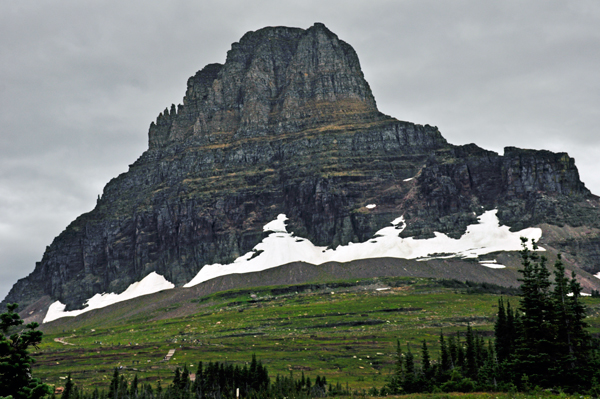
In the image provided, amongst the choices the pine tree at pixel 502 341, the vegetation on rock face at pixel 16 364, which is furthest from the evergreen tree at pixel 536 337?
the vegetation on rock face at pixel 16 364

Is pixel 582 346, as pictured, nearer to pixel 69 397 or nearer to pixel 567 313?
pixel 567 313

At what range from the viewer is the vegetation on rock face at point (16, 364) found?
26.6 metres

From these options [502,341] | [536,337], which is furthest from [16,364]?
[502,341]

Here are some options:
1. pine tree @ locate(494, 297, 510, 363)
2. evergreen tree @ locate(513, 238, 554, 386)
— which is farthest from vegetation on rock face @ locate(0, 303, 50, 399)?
pine tree @ locate(494, 297, 510, 363)

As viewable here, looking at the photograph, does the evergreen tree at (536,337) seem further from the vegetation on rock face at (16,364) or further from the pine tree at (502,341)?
the vegetation on rock face at (16,364)

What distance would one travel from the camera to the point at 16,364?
2673 centimetres

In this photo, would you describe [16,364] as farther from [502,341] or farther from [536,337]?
[502,341]

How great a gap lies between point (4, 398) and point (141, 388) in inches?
4962

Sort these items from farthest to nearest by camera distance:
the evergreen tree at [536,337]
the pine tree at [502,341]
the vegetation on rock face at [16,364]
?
1. the pine tree at [502,341]
2. the evergreen tree at [536,337]
3. the vegetation on rock face at [16,364]

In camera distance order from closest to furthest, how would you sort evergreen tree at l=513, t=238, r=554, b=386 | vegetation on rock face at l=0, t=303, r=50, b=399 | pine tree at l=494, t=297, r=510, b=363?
1. vegetation on rock face at l=0, t=303, r=50, b=399
2. evergreen tree at l=513, t=238, r=554, b=386
3. pine tree at l=494, t=297, r=510, b=363

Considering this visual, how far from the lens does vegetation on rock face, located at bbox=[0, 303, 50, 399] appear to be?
26609mm

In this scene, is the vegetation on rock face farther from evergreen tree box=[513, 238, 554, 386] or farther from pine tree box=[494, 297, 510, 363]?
pine tree box=[494, 297, 510, 363]

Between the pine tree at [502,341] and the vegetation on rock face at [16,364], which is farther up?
the vegetation on rock face at [16,364]

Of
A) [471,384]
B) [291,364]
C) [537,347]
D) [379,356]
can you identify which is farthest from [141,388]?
[537,347]
